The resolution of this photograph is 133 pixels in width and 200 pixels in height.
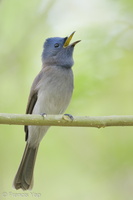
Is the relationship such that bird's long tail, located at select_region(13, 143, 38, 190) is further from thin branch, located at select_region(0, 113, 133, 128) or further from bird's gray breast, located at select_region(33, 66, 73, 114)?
thin branch, located at select_region(0, 113, 133, 128)

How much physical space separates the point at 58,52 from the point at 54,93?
26.0 inches

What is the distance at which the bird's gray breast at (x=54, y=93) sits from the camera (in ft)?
13.9

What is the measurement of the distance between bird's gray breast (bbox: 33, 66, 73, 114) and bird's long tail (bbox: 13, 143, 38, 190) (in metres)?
0.55

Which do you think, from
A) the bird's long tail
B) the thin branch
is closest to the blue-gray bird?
the bird's long tail

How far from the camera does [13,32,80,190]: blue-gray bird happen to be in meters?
4.25

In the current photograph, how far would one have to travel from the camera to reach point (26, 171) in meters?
4.52

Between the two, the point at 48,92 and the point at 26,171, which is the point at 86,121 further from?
the point at 26,171

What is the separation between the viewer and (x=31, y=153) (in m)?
4.57

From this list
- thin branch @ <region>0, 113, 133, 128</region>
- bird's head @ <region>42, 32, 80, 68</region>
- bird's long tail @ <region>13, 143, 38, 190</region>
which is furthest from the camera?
bird's head @ <region>42, 32, 80, 68</region>

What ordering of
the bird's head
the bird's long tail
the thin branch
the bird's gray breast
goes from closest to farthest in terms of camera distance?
the thin branch
the bird's gray breast
the bird's long tail
the bird's head

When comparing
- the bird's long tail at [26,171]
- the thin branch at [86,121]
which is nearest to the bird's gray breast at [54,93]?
the bird's long tail at [26,171]

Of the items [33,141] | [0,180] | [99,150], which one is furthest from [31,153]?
[99,150]

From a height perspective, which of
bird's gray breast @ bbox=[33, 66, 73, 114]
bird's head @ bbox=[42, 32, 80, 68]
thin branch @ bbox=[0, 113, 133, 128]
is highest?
bird's head @ bbox=[42, 32, 80, 68]

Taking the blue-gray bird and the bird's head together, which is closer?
the blue-gray bird
